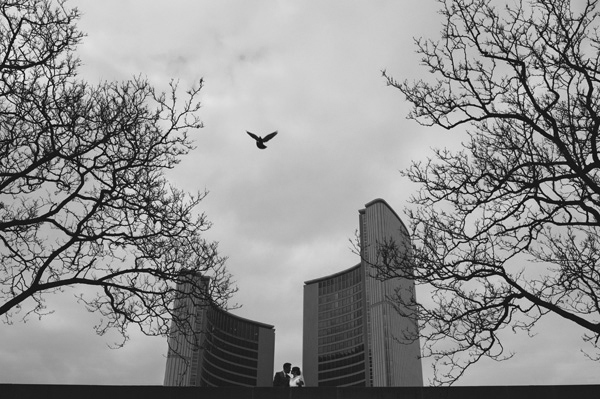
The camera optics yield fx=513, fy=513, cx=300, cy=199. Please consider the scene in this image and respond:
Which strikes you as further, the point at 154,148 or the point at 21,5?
the point at 154,148

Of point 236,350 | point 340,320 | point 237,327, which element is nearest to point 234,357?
point 236,350

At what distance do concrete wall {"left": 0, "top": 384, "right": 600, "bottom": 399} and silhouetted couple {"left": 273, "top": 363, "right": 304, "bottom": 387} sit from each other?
171 centimetres

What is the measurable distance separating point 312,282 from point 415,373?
47772 millimetres

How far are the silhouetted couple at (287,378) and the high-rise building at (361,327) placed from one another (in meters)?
110

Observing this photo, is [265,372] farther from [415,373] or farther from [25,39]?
[25,39]

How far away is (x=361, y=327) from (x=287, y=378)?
476ft

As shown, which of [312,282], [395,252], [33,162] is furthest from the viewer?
[312,282]

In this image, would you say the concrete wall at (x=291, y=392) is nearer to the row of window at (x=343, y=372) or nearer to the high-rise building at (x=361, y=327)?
the high-rise building at (x=361, y=327)

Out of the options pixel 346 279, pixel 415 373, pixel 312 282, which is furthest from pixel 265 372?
pixel 415 373

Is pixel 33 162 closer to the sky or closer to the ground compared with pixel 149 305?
closer to the sky

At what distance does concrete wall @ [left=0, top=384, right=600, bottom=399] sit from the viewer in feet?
33.9

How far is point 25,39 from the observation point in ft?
42.9

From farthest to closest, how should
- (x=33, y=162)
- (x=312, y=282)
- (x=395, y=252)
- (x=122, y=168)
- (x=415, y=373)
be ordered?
1. (x=312, y=282)
2. (x=415, y=373)
3. (x=122, y=168)
4. (x=33, y=162)
5. (x=395, y=252)

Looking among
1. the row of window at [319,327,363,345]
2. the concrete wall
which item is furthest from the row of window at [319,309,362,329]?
the concrete wall
